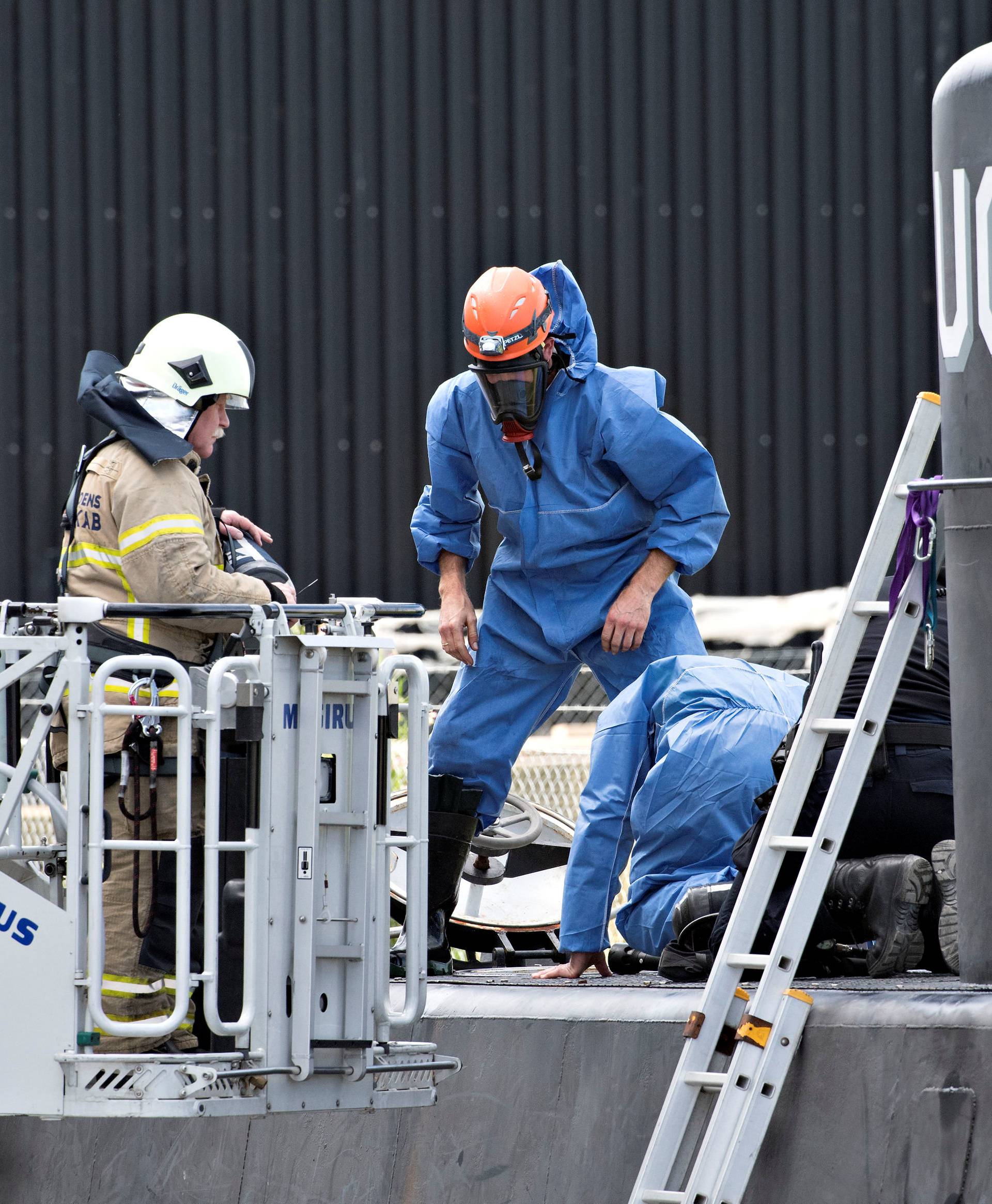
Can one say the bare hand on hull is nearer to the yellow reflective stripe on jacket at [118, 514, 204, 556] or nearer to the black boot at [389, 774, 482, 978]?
the black boot at [389, 774, 482, 978]

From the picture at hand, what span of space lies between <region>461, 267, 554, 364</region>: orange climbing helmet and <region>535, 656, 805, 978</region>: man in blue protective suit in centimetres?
106

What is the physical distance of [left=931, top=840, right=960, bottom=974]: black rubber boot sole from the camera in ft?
15.7

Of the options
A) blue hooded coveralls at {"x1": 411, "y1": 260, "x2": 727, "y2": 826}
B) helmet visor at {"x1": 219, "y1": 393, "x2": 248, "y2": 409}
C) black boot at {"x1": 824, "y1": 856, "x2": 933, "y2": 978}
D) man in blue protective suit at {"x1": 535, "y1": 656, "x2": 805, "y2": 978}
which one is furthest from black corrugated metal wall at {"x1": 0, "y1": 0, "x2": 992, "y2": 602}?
black boot at {"x1": 824, "y1": 856, "x2": 933, "y2": 978}

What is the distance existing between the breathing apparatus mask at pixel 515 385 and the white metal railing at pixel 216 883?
217cm

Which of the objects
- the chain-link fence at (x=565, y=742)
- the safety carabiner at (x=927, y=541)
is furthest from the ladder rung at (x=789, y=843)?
the chain-link fence at (x=565, y=742)

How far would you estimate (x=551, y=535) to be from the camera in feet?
20.9

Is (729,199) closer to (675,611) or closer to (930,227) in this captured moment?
(930,227)

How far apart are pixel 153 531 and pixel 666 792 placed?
161 cm

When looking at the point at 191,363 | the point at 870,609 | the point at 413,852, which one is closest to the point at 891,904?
the point at 870,609

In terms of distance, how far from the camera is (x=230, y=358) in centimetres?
545

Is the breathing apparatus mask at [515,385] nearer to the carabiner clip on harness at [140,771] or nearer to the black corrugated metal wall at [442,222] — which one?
the carabiner clip on harness at [140,771]

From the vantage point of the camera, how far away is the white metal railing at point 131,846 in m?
3.93

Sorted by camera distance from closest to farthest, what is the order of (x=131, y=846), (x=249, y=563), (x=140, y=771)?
(x=131, y=846) < (x=140, y=771) < (x=249, y=563)

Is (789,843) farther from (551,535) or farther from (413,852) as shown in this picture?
A: (551,535)
